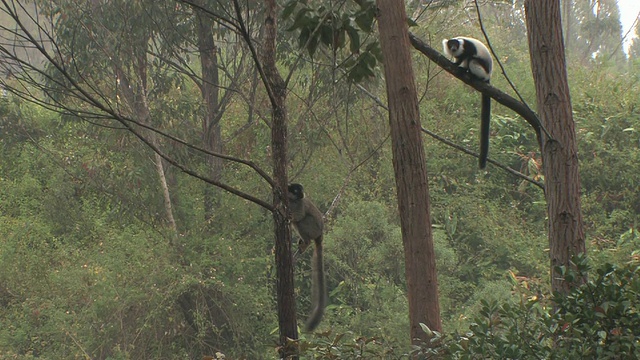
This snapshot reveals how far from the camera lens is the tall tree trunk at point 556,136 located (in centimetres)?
429

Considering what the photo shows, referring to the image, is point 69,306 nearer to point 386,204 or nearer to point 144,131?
point 144,131

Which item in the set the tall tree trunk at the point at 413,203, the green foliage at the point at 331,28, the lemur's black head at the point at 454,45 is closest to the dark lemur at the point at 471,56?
the lemur's black head at the point at 454,45

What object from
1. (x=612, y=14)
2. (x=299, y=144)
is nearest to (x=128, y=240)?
(x=299, y=144)

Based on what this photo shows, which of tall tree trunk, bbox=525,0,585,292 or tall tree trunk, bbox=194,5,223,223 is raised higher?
tall tree trunk, bbox=194,5,223,223

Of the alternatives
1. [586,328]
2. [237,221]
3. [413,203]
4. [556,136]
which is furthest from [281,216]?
[237,221]

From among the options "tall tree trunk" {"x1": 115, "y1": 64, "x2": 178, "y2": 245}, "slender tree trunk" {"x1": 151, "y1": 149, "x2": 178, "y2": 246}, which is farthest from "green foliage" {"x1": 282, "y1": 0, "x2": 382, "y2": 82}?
"slender tree trunk" {"x1": 151, "y1": 149, "x2": 178, "y2": 246}

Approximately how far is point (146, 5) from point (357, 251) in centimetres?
441

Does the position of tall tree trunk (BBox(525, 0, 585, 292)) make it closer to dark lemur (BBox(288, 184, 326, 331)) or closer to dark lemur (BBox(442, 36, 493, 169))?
dark lemur (BBox(442, 36, 493, 169))

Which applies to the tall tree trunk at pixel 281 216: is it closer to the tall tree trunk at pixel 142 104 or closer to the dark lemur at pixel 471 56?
the dark lemur at pixel 471 56

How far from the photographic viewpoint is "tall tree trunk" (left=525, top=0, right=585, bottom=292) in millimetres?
4289

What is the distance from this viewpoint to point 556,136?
4.36 metres

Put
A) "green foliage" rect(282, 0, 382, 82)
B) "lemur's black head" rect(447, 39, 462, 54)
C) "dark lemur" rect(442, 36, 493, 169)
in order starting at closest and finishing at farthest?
"green foliage" rect(282, 0, 382, 82), "dark lemur" rect(442, 36, 493, 169), "lemur's black head" rect(447, 39, 462, 54)

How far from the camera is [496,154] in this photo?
1405cm

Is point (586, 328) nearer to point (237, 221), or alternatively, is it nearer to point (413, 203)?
point (413, 203)
